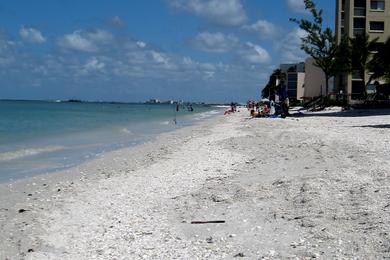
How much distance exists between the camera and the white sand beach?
649 centimetres

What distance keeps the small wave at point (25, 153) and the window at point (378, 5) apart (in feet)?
155

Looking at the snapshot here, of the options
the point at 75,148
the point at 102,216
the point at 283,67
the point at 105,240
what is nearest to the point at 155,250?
the point at 105,240

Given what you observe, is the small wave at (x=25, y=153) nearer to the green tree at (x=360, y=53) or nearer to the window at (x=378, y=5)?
the green tree at (x=360, y=53)

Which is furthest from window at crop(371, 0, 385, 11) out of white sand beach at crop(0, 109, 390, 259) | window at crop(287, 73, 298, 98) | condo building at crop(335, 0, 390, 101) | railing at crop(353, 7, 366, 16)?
white sand beach at crop(0, 109, 390, 259)

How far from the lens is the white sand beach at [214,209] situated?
21.3 feet

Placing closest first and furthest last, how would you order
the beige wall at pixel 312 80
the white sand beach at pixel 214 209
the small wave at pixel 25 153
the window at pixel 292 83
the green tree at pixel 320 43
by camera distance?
the white sand beach at pixel 214 209
the small wave at pixel 25 153
the green tree at pixel 320 43
the beige wall at pixel 312 80
the window at pixel 292 83

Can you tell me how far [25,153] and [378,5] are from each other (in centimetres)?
5020

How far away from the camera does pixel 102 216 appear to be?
859 centimetres

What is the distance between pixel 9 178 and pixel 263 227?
28.1 ft

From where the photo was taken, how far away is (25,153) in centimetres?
2052

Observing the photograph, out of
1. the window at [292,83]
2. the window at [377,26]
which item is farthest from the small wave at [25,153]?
the window at [292,83]

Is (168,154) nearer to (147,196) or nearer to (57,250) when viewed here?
(147,196)

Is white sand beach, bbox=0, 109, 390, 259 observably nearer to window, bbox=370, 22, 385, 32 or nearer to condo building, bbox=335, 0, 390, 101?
condo building, bbox=335, 0, 390, 101

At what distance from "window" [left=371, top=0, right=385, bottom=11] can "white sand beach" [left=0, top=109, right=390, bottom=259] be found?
50392mm
